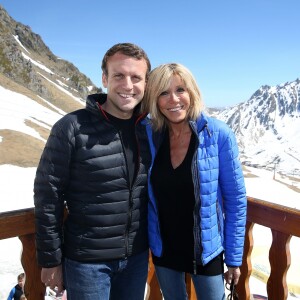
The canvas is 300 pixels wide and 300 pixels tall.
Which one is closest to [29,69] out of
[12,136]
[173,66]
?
[12,136]

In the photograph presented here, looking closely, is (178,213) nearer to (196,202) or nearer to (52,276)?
(196,202)

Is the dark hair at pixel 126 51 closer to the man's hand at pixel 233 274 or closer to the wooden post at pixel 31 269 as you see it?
the wooden post at pixel 31 269

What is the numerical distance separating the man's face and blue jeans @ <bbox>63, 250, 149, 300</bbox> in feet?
4.91

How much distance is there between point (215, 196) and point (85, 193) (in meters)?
1.31

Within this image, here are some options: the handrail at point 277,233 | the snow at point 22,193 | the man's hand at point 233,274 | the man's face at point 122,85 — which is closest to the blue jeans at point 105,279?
the man's hand at point 233,274

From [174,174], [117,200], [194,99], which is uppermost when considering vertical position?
[194,99]

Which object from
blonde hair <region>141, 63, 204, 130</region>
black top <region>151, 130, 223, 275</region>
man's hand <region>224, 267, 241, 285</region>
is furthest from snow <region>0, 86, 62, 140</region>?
man's hand <region>224, 267, 241, 285</region>

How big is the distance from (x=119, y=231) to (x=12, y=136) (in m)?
36.1

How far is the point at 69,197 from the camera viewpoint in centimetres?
321

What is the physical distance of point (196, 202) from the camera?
11.0 feet

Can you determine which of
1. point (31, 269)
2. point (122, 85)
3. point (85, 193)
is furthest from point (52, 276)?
point (122, 85)

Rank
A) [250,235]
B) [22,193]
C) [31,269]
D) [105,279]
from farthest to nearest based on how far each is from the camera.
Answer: [22,193], [250,235], [31,269], [105,279]

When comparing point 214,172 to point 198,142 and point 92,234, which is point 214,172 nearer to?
point 198,142

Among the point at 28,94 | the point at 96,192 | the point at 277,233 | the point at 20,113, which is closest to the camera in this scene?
the point at 96,192
